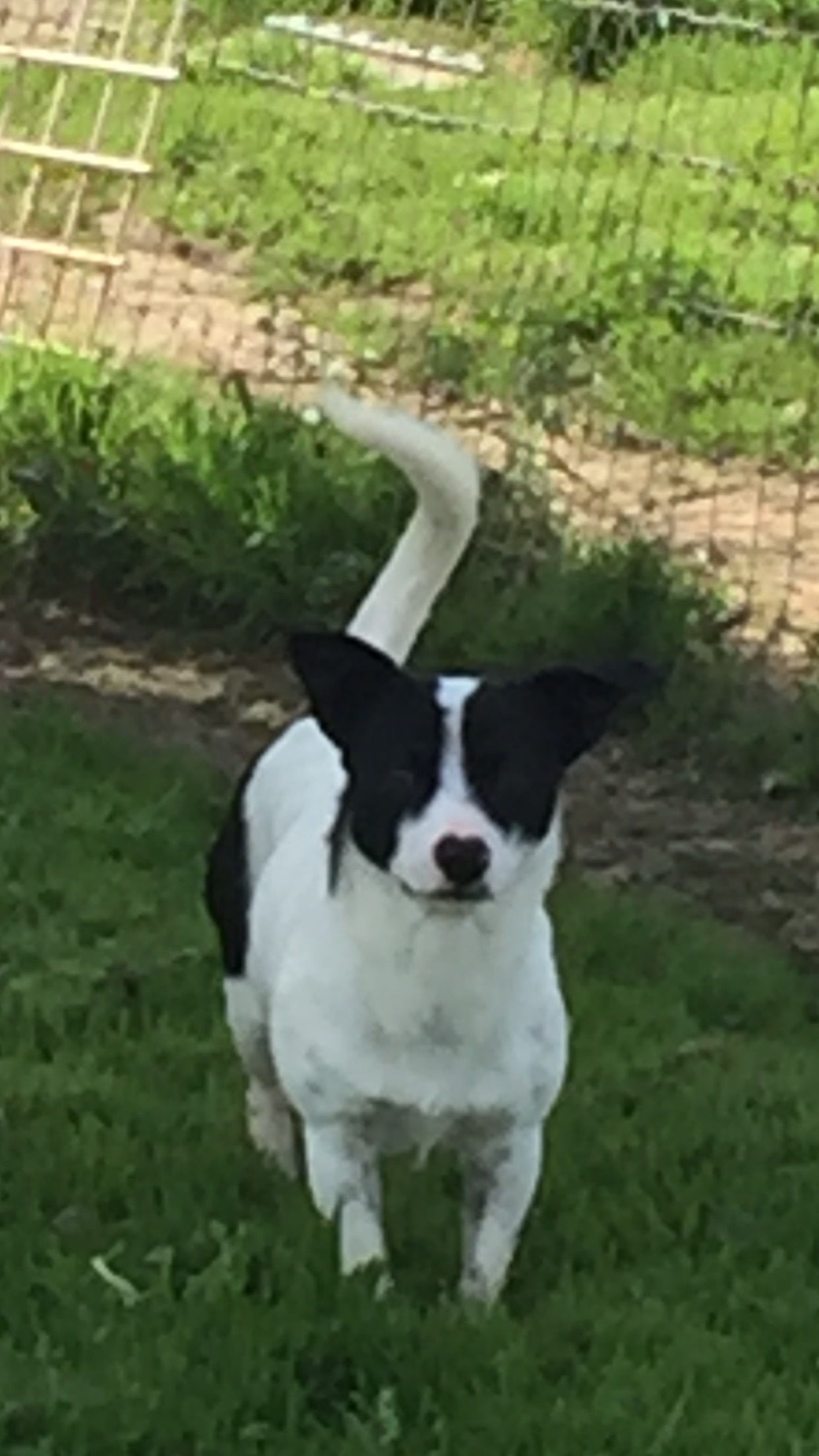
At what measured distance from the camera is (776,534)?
28.2 ft

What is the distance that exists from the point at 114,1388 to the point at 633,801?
3.44 metres

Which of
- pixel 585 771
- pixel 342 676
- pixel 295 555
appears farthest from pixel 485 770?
pixel 295 555

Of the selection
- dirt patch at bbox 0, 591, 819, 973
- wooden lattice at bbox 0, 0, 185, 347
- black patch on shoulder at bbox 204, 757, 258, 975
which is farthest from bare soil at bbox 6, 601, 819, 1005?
wooden lattice at bbox 0, 0, 185, 347

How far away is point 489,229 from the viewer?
1096cm

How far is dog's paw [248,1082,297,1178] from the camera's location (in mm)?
4859

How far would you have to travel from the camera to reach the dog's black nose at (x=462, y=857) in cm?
393

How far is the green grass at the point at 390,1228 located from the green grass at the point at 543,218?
3205 millimetres

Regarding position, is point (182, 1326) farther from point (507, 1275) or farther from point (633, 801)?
point (633, 801)

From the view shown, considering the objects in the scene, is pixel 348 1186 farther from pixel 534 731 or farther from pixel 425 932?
pixel 534 731

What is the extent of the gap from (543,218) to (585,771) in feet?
12.6

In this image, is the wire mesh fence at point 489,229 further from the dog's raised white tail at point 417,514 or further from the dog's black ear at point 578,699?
the dog's black ear at point 578,699

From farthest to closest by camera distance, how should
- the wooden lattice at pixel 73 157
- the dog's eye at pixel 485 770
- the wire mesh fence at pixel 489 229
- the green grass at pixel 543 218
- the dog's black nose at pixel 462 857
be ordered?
the wooden lattice at pixel 73 157 → the green grass at pixel 543 218 → the wire mesh fence at pixel 489 229 → the dog's eye at pixel 485 770 → the dog's black nose at pixel 462 857

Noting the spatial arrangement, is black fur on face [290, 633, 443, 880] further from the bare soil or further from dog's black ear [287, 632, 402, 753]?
the bare soil

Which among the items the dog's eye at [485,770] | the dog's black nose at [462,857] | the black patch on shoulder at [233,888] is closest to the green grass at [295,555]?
the black patch on shoulder at [233,888]
